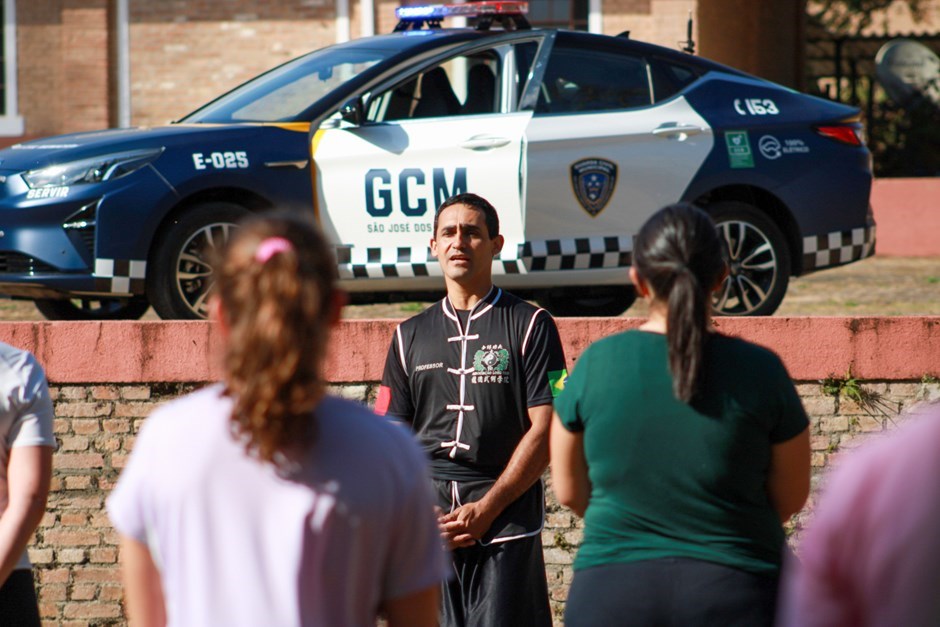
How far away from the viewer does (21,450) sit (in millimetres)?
2939

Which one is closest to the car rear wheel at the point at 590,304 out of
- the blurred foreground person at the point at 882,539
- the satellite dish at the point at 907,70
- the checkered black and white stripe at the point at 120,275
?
the checkered black and white stripe at the point at 120,275

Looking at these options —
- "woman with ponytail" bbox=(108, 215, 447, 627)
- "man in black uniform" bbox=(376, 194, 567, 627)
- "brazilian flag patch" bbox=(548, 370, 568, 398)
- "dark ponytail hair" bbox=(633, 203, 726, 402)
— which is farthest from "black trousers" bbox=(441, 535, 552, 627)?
"woman with ponytail" bbox=(108, 215, 447, 627)

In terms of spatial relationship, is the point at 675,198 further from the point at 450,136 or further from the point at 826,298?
the point at 826,298

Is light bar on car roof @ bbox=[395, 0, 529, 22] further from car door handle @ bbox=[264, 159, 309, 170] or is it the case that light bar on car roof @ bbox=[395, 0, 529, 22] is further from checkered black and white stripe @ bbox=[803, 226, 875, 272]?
checkered black and white stripe @ bbox=[803, 226, 875, 272]

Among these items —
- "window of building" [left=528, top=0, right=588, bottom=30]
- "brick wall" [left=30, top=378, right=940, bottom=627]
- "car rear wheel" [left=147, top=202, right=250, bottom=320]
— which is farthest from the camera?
"window of building" [left=528, top=0, right=588, bottom=30]

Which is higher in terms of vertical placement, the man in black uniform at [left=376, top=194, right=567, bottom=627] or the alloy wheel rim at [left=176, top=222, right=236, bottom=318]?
the alloy wheel rim at [left=176, top=222, right=236, bottom=318]

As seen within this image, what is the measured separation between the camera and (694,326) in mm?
2781

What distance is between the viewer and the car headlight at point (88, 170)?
668 cm

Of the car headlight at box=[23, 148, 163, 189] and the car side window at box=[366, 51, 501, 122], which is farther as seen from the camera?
the car side window at box=[366, 51, 501, 122]

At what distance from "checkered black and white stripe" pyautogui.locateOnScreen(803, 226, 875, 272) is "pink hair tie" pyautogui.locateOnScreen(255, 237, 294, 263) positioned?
6.02 metres

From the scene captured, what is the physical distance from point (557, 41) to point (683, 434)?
5.10 metres

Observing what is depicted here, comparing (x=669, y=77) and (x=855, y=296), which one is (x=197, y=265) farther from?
(x=855, y=296)

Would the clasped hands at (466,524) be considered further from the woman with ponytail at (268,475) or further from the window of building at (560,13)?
the window of building at (560,13)

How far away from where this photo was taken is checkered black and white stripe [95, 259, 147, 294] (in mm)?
6676
